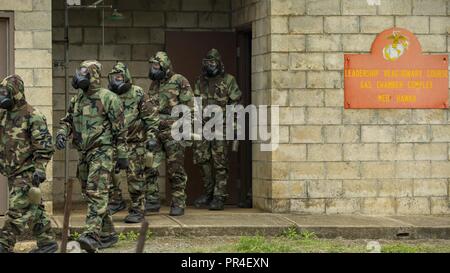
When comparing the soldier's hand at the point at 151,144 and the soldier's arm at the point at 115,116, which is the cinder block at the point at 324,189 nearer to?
the soldier's hand at the point at 151,144

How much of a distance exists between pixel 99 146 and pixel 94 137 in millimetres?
111

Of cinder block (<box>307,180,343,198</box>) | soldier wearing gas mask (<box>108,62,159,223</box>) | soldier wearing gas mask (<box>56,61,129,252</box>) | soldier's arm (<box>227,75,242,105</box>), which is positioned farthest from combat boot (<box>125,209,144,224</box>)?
soldier's arm (<box>227,75,242,105</box>)

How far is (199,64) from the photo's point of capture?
53.2 ft

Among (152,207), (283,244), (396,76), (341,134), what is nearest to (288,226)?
(283,244)

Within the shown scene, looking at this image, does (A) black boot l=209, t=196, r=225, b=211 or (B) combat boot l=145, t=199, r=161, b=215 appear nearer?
(B) combat boot l=145, t=199, r=161, b=215

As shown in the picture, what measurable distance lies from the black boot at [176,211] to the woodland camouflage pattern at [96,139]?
94.0 inches

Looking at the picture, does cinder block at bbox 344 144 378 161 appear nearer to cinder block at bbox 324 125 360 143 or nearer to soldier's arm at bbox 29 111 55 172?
cinder block at bbox 324 125 360 143

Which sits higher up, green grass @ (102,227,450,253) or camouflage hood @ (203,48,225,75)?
camouflage hood @ (203,48,225,75)

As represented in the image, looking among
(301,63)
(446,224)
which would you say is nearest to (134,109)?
(301,63)

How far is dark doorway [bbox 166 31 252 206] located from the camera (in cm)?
1608

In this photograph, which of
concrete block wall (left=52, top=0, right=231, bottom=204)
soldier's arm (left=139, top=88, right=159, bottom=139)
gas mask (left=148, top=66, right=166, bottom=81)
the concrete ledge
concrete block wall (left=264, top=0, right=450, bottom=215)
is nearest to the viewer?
the concrete ledge

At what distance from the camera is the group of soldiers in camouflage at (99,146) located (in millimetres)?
11258

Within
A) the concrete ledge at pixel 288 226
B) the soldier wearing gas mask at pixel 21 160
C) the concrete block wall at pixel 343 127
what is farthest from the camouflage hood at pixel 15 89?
the concrete block wall at pixel 343 127

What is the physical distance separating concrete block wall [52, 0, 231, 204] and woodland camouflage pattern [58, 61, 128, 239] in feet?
12.7
